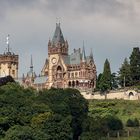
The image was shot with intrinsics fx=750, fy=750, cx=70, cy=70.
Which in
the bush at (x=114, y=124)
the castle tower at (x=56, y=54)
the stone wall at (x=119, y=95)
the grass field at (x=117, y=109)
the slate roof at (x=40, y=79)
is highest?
the castle tower at (x=56, y=54)

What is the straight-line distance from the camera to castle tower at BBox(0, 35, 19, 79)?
14575 centimetres

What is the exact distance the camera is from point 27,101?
77.2 m

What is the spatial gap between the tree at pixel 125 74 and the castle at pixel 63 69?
11111 mm

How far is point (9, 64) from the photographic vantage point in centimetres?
14550

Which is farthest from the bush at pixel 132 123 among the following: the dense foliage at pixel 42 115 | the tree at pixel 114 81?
the tree at pixel 114 81

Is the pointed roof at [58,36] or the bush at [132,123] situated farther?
the pointed roof at [58,36]

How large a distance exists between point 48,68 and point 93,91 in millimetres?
21226

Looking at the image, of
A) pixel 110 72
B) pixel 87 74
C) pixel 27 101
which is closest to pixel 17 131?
pixel 27 101

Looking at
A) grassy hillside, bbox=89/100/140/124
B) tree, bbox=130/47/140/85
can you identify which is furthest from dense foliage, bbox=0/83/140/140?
tree, bbox=130/47/140/85

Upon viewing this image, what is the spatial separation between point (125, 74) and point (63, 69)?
21.0m

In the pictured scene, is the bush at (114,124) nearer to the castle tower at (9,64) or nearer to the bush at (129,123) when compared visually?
the bush at (129,123)

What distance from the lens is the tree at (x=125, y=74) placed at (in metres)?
112

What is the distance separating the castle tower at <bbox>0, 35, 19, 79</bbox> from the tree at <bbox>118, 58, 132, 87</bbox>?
37.3m

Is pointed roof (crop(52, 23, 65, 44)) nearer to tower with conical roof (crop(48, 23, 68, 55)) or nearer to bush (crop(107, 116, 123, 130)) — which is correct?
tower with conical roof (crop(48, 23, 68, 55))
